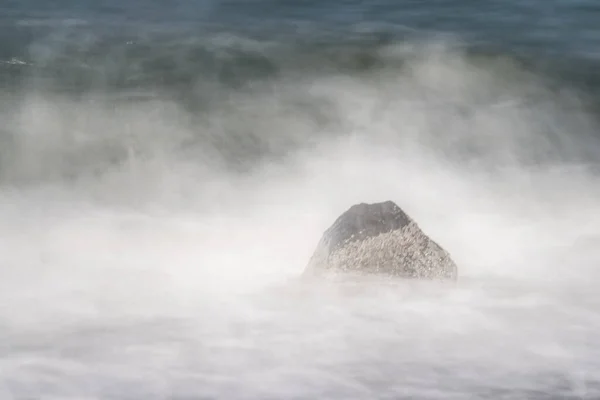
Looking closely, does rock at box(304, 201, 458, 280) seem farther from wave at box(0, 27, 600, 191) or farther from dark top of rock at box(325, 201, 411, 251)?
wave at box(0, 27, 600, 191)

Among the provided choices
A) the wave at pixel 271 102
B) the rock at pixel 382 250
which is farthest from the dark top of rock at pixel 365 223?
the wave at pixel 271 102

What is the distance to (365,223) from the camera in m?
6.09

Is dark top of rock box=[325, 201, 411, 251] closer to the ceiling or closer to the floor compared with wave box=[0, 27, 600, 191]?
closer to the floor

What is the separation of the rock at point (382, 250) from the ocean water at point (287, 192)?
0.12 m

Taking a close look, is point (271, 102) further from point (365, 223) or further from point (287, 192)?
point (365, 223)

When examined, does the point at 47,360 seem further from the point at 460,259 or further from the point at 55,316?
the point at 460,259

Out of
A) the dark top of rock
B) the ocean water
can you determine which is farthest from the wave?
the dark top of rock

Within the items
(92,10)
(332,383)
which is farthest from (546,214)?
(92,10)

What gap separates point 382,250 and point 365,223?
8.3 inches

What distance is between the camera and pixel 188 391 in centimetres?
468

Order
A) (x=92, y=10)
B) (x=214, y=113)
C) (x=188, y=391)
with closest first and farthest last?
1. (x=188, y=391)
2. (x=214, y=113)
3. (x=92, y=10)

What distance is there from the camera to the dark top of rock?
239 inches

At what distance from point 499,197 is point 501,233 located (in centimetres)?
110

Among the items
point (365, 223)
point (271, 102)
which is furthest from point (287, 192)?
point (365, 223)
